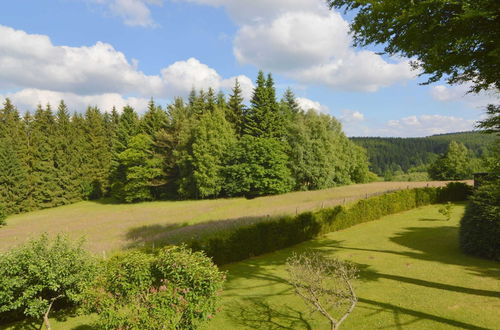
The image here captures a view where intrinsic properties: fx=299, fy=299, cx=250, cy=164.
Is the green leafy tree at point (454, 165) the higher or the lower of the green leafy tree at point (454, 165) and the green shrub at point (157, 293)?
the higher

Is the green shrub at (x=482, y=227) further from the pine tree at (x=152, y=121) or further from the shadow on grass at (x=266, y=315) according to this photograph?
the pine tree at (x=152, y=121)

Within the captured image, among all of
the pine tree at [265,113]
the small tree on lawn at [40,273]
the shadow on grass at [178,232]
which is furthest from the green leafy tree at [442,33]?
the pine tree at [265,113]

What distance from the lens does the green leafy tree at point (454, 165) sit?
218 feet

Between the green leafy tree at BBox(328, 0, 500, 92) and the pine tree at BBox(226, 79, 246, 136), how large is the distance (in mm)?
44558

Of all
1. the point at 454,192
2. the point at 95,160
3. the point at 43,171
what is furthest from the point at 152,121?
the point at 454,192

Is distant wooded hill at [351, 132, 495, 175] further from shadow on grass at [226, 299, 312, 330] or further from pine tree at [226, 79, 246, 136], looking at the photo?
shadow on grass at [226, 299, 312, 330]

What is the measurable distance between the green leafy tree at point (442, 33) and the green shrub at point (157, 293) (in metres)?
7.77

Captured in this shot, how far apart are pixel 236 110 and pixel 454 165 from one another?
51348 mm

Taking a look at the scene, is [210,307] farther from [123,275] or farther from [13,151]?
[13,151]

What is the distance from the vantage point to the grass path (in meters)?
9.27

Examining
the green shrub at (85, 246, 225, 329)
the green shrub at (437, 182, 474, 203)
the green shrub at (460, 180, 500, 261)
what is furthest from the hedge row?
Result: the green shrub at (460, 180, 500, 261)

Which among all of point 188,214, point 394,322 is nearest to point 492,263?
point 394,322

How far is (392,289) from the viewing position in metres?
11.6

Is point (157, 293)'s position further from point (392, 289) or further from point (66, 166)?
point (66, 166)
